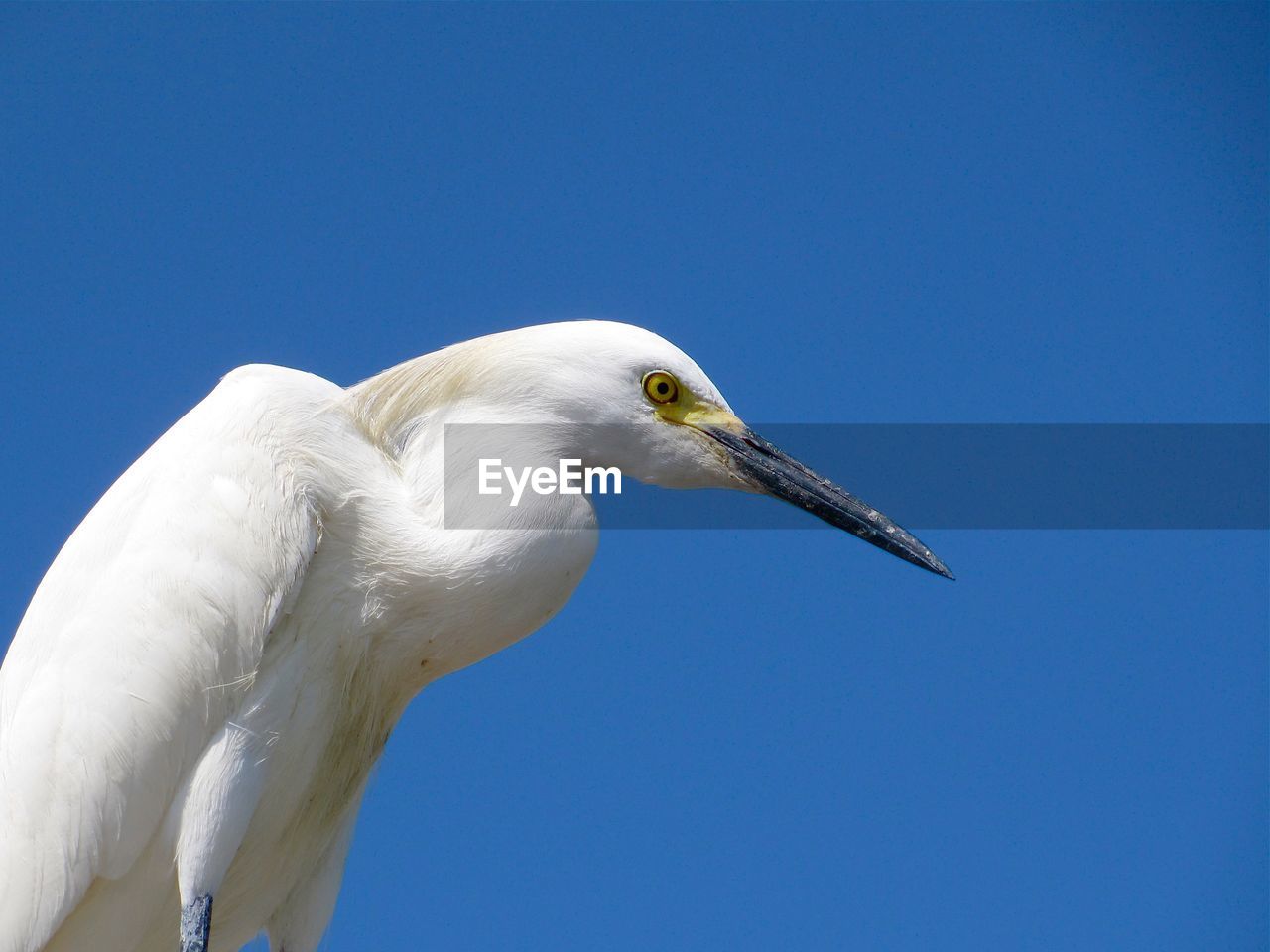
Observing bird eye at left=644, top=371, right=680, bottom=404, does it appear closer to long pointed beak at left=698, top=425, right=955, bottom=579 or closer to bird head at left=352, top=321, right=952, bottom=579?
bird head at left=352, top=321, right=952, bottom=579

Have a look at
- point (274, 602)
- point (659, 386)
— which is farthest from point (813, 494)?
point (274, 602)

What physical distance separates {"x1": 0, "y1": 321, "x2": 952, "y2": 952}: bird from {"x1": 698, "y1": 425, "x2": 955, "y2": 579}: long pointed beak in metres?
0.01

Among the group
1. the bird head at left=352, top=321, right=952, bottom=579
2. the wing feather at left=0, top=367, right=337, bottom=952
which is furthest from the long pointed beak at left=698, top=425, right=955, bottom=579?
the wing feather at left=0, top=367, right=337, bottom=952

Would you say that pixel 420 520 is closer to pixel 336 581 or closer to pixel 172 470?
pixel 336 581

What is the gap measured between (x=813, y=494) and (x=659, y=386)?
681 millimetres

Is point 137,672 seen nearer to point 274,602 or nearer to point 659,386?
point 274,602

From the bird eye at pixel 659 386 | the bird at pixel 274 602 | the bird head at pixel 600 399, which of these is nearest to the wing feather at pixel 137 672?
the bird at pixel 274 602

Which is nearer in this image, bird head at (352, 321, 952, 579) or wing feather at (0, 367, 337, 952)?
wing feather at (0, 367, 337, 952)

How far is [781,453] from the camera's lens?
5.21 meters

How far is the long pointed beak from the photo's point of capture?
16.7 feet

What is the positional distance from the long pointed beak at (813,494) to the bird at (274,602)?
12 mm

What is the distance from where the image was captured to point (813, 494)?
526 cm

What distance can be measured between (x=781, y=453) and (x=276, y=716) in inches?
69.2

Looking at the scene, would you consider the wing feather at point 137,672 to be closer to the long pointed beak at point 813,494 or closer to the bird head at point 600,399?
the bird head at point 600,399
